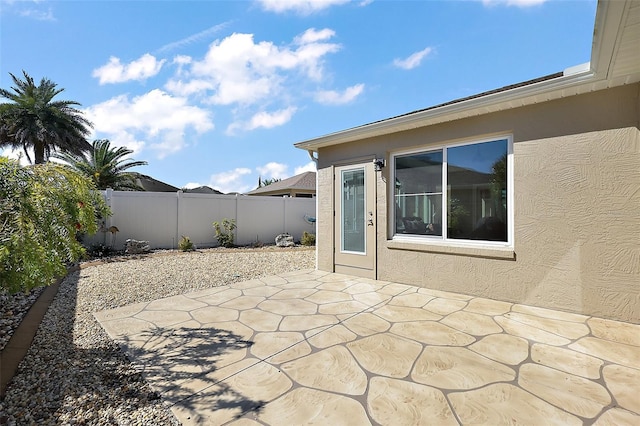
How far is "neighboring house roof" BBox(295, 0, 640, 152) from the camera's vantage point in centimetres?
259

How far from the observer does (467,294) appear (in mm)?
5312

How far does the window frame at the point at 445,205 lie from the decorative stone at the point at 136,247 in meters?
9.04

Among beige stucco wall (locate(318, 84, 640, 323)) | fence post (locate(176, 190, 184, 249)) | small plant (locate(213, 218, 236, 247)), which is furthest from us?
small plant (locate(213, 218, 236, 247))

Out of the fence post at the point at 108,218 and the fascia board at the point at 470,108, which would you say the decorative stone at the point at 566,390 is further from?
the fence post at the point at 108,218

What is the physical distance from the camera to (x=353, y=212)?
7043 millimetres

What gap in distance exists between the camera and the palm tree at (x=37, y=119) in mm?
15898

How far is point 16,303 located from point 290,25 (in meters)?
8.55

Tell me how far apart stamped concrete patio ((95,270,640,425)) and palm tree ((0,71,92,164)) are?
17.9 metres

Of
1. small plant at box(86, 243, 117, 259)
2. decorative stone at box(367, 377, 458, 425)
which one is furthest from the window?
small plant at box(86, 243, 117, 259)

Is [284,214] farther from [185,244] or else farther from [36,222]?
[36,222]

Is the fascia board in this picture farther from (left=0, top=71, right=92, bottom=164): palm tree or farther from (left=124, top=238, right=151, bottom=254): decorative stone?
(left=0, top=71, right=92, bottom=164): palm tree

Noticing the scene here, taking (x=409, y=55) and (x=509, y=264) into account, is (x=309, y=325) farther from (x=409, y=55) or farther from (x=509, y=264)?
(x=409, y=55)

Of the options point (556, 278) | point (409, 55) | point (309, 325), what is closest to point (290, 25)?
point (409, 55)

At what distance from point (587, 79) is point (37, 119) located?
22985 mm
